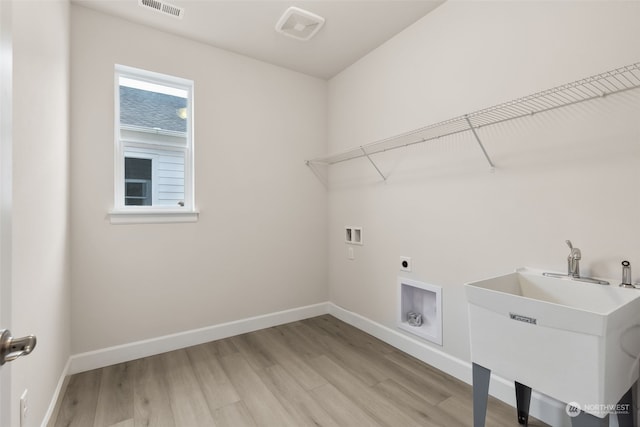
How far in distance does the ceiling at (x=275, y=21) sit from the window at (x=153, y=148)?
40 centimetres

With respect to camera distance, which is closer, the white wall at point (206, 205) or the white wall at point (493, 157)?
the white wall at point (493, 157)

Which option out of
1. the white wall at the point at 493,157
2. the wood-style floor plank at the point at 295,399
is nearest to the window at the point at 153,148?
the wood-style floor plank at the point at 295,399

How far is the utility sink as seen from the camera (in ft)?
3.35

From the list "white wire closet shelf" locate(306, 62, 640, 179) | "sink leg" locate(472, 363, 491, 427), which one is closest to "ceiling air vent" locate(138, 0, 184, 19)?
"white wire closet shelf" locate(306, 62, 640, 179)

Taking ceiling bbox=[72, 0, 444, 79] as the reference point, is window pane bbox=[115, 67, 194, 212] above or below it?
below

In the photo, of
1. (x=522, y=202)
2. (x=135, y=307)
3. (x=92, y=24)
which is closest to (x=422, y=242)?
(x=522, y=202)

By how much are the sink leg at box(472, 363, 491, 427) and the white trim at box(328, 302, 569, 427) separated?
412 mm

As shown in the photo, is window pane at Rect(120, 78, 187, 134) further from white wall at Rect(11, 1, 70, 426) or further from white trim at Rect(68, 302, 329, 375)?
white trim at Rect(68, 302, 329, 375)

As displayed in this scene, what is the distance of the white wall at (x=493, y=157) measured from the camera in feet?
4.48

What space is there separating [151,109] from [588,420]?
10.3 ft

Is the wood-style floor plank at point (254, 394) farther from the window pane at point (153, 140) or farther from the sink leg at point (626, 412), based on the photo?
the sink leg at point (626, 412)

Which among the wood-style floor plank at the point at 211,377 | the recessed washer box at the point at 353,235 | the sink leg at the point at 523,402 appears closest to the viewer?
the sink leg at the point at 523,402

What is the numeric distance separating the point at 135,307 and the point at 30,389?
0.99 m

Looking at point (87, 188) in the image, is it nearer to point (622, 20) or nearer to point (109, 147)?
point (109, 147)
